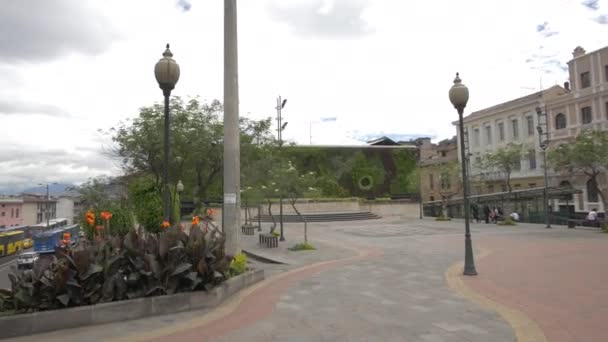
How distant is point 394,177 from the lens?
186ft

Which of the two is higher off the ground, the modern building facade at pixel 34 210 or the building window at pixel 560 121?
the building window at pixel 560 121

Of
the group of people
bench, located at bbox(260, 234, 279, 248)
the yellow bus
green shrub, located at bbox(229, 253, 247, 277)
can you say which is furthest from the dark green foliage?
the yellow bus

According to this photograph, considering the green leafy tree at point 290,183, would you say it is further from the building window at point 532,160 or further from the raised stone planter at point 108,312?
the building window at point 532,160

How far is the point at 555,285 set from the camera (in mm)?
8258

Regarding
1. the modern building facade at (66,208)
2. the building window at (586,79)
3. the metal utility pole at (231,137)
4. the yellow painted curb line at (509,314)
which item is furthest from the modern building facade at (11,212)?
the building window at (586,79)

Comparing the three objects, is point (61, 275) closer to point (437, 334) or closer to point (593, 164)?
point (437, 334)

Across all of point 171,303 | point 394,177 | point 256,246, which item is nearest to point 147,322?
point 171,303

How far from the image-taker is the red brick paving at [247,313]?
543 cm

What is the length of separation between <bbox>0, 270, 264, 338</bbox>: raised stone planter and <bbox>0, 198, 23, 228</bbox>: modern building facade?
256 feet

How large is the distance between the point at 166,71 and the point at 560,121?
140 feet

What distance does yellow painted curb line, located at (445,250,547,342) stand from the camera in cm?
531

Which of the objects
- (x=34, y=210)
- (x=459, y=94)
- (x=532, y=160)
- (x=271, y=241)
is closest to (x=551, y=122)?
(x=532, y=160)

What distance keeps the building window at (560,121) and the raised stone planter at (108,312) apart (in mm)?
42525

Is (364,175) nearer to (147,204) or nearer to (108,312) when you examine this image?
(147,204)
